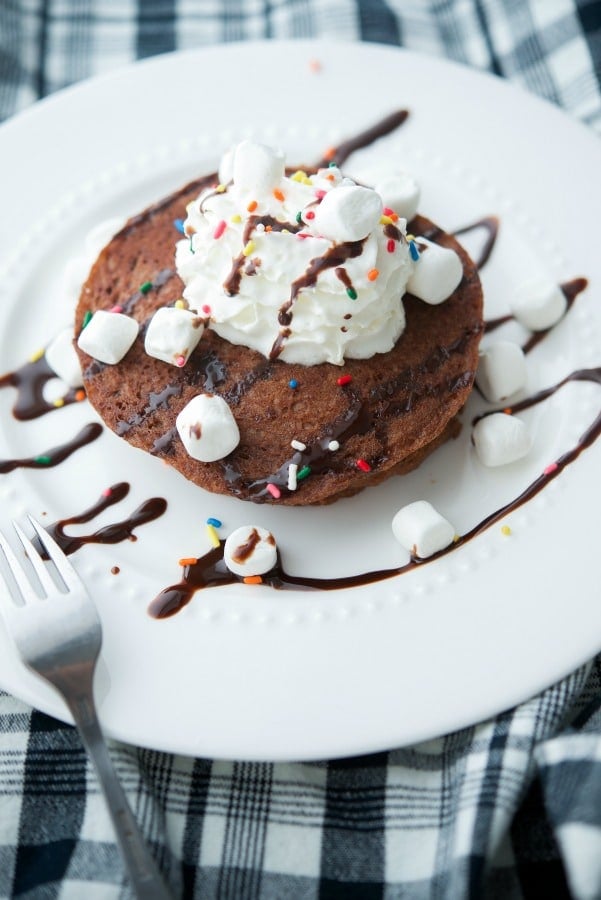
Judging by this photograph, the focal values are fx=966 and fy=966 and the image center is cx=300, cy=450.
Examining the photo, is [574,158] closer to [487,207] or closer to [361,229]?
[487,207]

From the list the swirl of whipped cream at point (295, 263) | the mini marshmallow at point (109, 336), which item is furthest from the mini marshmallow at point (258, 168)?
the mini marshmallow at point (109, 336)

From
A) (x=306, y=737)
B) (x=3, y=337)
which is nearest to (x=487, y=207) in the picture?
(x=3, y=337)

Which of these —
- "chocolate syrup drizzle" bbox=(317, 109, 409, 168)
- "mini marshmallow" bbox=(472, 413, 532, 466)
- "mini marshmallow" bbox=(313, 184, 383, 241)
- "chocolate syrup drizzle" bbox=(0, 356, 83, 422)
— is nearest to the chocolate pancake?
"mini marshmallow" bbox=(472, 413, 532, 466)

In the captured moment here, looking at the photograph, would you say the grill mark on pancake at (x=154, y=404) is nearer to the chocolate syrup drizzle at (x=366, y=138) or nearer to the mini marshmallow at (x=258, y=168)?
the mini marshmallow at (x=258, y=168)

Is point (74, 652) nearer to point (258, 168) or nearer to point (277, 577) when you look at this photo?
point (277, 577)

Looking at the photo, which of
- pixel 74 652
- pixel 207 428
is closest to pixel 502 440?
pixel 207 428

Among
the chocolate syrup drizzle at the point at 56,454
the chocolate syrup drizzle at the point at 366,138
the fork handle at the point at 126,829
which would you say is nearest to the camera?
the fork handle at the point at 126,829
